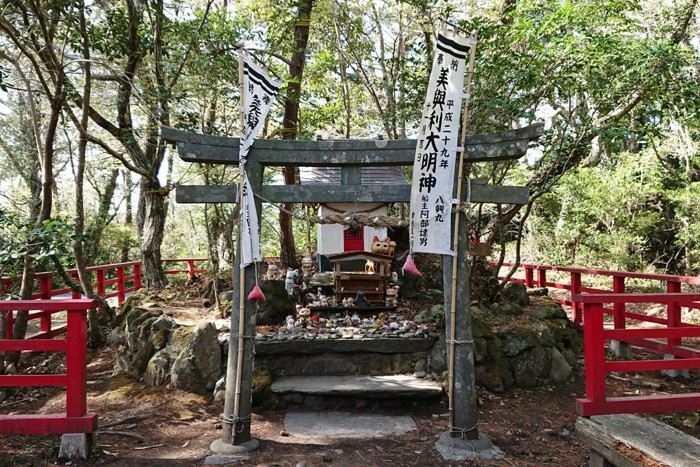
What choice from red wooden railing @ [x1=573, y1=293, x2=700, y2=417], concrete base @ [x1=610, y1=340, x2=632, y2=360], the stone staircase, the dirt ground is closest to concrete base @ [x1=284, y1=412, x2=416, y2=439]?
the dirt ground

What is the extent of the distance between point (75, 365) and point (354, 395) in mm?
2978

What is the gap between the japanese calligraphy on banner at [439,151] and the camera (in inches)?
162

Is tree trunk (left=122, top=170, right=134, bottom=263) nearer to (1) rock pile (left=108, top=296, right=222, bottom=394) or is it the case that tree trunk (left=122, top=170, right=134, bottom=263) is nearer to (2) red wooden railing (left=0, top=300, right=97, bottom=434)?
(1) rock pile (left=108, top=296, right=222, bottom=394)

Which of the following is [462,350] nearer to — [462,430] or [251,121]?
[462,430]

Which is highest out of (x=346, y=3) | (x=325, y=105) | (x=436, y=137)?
(x=346, y=3)

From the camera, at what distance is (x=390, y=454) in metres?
4.17

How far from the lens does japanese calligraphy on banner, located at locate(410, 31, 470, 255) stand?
412 centimetres

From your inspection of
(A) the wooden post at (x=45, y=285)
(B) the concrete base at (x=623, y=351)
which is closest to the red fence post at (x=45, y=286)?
(A) the wooden post at (x=45, y=285)

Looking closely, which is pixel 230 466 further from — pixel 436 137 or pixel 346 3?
pixel 346 3

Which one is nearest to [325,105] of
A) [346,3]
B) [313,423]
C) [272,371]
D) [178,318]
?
[346,3]

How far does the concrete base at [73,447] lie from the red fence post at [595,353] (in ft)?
14.0

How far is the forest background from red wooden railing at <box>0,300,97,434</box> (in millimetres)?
1650

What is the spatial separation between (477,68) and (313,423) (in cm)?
558

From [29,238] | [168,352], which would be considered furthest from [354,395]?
[29,238]
